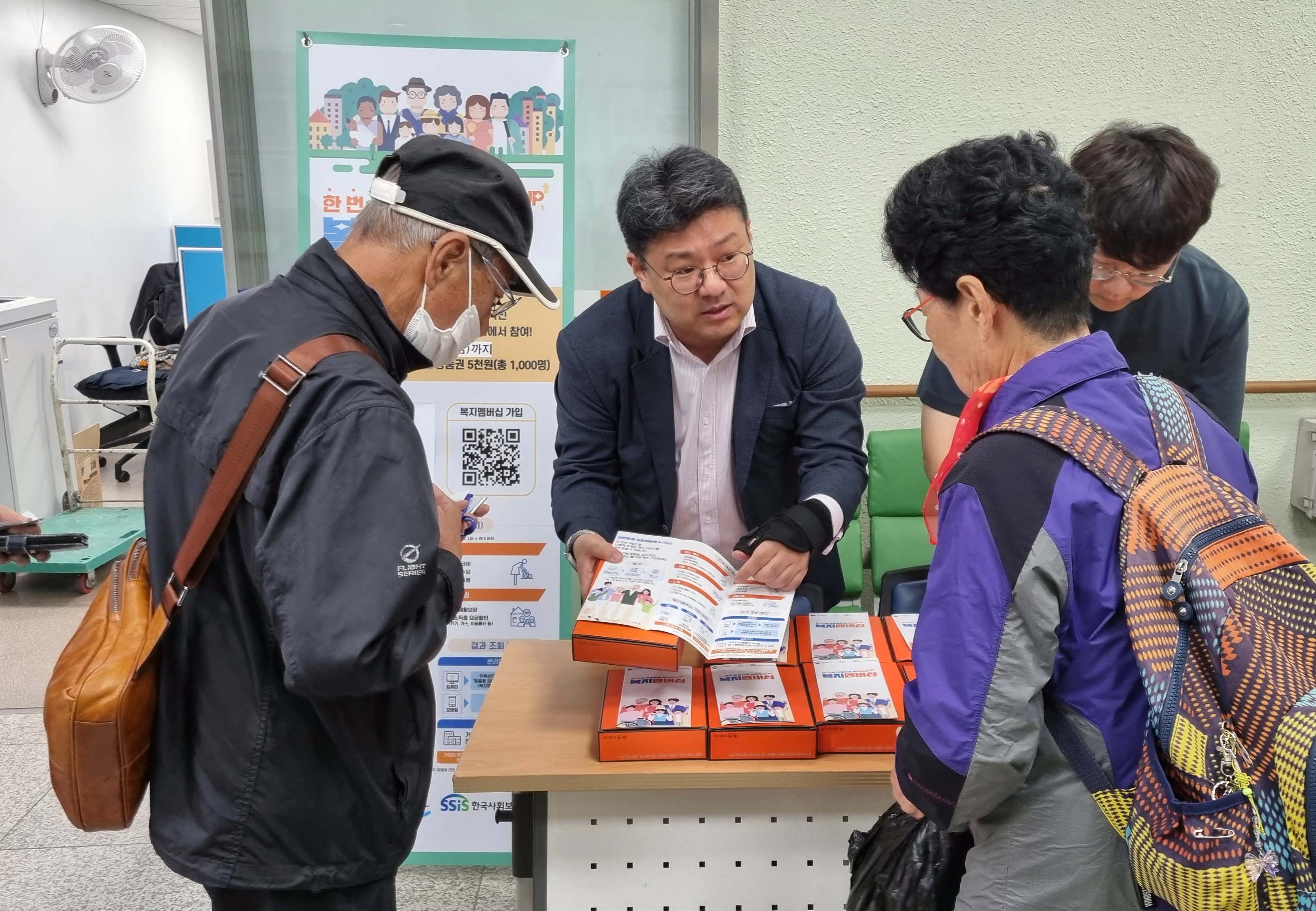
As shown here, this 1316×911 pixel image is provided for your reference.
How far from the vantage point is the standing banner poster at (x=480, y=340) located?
2.50 metres

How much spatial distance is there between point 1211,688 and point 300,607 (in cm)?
96

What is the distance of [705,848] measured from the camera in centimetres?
159

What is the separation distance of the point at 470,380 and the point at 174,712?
142 cm

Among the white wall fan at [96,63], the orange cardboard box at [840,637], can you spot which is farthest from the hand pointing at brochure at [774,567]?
the white wall fan at [96,63]

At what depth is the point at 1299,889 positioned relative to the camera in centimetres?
92

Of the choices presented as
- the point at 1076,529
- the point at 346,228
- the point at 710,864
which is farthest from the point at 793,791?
the point at 346,228

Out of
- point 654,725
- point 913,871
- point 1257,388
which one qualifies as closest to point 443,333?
point 654,725

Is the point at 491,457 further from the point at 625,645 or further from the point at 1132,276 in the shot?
the point at 1132,276

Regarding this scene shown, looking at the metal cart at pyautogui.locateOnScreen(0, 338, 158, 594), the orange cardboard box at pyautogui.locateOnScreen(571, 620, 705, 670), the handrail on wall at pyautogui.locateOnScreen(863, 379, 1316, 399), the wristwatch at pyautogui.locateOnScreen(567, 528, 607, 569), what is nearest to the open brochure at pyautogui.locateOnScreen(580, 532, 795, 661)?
the orange cardboard box at pyautogui.locateOnScreen(571, 620, 705, 670)

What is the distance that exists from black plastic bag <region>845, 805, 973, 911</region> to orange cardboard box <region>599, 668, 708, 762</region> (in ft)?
0.95

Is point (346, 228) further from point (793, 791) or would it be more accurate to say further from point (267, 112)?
point (793, 791)

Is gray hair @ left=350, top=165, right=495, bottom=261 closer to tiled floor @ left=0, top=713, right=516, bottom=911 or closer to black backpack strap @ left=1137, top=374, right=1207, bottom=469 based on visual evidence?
black backpack strap @ left=1137, top=374, right=1207, bottom=469

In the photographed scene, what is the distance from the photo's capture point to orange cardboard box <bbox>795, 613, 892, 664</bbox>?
1.70 m

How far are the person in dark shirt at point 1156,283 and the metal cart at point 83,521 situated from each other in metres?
3.84
